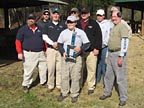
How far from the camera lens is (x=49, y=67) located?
6434mm

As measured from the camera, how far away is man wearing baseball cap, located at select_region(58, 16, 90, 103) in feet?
18.7

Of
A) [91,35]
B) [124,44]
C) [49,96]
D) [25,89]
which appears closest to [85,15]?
[91,35]

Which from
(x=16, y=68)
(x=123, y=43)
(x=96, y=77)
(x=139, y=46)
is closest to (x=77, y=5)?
(x=139, y=46)

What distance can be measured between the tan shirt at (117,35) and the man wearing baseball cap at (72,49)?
0.49 m

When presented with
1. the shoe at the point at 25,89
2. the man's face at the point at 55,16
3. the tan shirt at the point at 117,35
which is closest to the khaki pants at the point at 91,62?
the tan shirt at the point at 117,35

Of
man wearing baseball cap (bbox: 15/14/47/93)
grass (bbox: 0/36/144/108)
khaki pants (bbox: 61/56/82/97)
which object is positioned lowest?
grass (bbox: 0/36/144/108)

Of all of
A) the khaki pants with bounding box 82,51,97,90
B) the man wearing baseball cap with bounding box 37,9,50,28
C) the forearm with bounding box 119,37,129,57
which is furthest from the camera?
the man wearing baseball cap with bounding box 37,9,50,28


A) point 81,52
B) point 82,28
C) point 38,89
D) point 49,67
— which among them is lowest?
point 38,89

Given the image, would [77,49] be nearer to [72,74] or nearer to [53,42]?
[72,74]

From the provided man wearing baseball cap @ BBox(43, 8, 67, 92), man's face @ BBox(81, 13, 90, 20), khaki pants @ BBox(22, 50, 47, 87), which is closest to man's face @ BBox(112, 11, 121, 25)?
man's face @ BBox(81, 13, 90, 20)

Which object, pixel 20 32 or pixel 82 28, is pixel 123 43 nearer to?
pixel 82 28

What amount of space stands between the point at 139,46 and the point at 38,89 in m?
7.88

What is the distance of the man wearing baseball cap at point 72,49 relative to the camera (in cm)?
571

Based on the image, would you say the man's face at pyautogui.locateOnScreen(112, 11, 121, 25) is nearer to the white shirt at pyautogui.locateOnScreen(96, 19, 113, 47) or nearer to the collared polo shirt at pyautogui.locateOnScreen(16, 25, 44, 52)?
the white shirt at pyautogui.locateOnScreen(96, 19, 113, 47)
